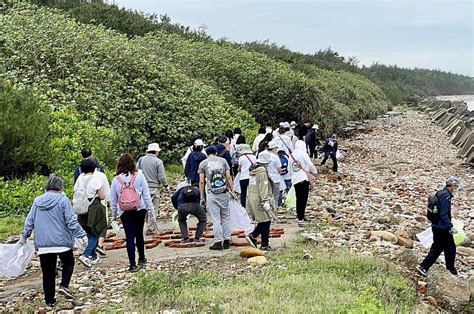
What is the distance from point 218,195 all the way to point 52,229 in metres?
3.50

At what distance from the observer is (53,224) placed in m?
7.28

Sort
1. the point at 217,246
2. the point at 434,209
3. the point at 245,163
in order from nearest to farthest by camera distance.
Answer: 1. the point at 434,209
2. the point at 217,246
3. the point at 245,163

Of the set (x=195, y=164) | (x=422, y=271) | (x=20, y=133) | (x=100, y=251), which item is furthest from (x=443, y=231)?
(x=20, y=133)

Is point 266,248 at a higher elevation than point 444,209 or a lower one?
lower

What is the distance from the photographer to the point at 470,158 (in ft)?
89.5

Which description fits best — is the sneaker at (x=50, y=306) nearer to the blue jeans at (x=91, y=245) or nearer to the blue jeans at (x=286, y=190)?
the blue jeans at (x=91, y=245)

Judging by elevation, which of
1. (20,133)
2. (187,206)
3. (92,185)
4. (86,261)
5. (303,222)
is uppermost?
(20,133)

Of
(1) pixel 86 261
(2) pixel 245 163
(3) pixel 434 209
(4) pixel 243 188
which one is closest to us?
(1) pixel 86 261

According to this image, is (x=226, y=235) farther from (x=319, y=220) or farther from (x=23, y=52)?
(x=23, y=52)

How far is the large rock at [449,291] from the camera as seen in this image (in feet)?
29.4

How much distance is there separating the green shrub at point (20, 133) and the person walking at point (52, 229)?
21.8 feet

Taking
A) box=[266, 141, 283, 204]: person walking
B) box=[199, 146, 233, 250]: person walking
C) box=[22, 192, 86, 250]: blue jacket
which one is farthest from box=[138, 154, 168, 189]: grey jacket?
box=[22, 192, 86, 250]: blue jacket

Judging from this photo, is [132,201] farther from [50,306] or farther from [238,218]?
[238,218]

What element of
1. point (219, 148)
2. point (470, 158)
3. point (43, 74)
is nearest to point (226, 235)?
→ point (219, 148)
